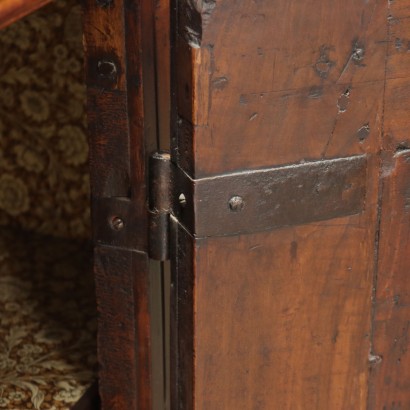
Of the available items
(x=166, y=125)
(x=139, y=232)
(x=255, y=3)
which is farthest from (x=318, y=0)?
(x=139, y=232)

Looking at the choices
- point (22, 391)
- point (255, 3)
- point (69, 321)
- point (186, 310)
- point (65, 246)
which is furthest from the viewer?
point (65, 246)

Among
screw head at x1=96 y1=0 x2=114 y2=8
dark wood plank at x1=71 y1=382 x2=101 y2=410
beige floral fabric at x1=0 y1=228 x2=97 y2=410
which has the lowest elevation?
dark wood plank at x1=71 y1=382 x2=101 y2=410

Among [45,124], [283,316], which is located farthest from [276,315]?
[45,124]

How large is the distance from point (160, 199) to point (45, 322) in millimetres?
748

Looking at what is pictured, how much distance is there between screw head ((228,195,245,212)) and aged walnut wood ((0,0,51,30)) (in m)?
→ 0.29

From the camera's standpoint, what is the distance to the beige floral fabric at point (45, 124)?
1.93m

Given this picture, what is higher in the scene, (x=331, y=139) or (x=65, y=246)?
(x=331, y=139)

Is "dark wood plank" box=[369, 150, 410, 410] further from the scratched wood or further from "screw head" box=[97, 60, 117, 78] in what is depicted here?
"screw head" box=[97, 60, 117, 78]

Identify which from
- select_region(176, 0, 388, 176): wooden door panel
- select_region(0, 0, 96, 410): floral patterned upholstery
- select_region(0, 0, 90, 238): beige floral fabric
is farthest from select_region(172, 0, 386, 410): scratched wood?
select_region(0, 0, 90, 238): beige floral fabric

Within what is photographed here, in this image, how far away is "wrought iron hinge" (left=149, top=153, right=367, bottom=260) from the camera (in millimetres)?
1031

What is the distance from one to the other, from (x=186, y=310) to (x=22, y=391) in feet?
1.86

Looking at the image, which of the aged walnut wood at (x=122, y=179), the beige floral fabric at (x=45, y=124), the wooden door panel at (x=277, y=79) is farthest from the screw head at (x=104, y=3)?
the beige floral fabric at (x=45, y=124)

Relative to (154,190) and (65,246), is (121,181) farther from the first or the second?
(65,246)

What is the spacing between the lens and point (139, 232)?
1.14m
